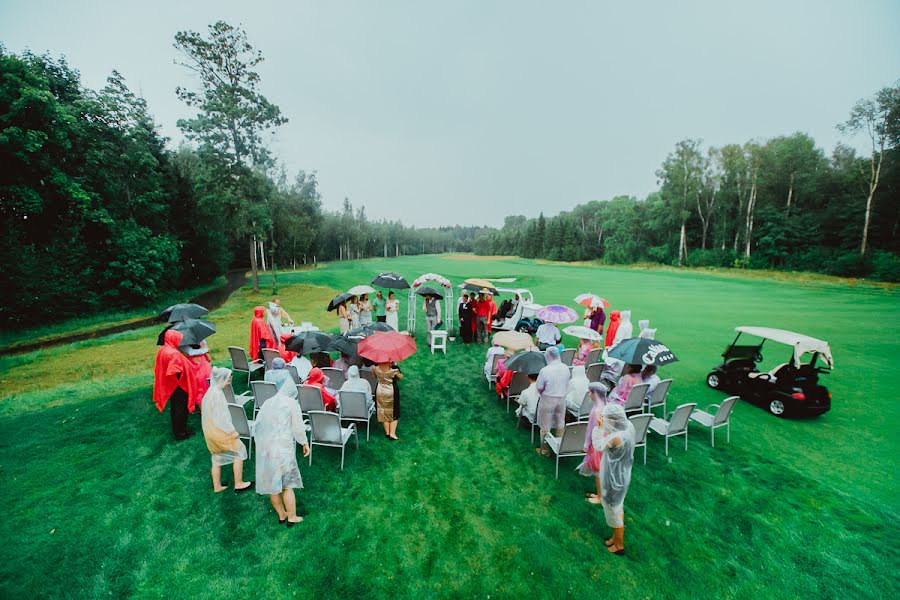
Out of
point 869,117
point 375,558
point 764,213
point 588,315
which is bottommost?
point 375,558

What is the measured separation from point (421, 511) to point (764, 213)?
184ft

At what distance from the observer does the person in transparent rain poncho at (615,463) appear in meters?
4.41

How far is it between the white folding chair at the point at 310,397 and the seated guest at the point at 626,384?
5.99 meters

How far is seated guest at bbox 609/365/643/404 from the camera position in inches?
286

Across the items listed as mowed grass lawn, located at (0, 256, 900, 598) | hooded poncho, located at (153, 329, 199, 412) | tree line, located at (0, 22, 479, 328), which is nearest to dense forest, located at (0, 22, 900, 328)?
tree line, located at (0, 22, 479, 328)

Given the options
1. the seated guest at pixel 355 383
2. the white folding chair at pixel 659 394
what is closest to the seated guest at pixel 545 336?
the white folding chair at pixel 659 394

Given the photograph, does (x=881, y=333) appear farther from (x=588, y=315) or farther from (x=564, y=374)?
(x=564, y=374)

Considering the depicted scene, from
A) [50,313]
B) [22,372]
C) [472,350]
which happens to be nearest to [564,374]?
[472,350]

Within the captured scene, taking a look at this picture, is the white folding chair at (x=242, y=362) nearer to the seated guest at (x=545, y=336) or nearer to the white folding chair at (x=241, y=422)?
the white folding chair at (x=241, y=422)

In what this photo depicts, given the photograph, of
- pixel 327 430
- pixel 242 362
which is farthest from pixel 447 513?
pixel 242 362

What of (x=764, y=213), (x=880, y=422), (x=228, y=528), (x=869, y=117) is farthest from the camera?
(x=764, y=213)

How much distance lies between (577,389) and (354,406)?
15.3 ft

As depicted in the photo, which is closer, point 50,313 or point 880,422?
point 880,422

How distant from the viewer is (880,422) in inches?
321
